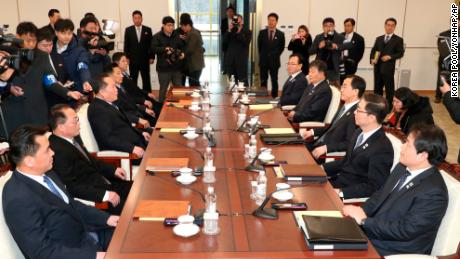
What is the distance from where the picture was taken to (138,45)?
328 inches

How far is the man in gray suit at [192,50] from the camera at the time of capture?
25.4ft

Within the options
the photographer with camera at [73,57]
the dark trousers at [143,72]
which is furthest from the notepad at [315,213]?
the dark trousers at [143,72]

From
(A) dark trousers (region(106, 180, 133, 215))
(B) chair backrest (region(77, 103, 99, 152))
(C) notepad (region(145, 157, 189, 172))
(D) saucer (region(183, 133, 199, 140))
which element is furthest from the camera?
(B) chair backrest (region(77, 103, 99, 152))

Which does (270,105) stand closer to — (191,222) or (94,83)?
(94,83)

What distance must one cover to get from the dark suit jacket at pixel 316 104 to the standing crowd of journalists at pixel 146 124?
0.04 ft

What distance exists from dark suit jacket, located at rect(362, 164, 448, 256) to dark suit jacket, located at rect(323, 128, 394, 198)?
49cm

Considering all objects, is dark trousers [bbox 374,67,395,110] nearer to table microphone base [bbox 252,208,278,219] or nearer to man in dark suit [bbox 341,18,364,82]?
man in dark suit [bbox 341,18,364,82]

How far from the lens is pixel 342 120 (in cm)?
417

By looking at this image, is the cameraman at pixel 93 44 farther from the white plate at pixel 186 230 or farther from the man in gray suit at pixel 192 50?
the white plate at pixel 186 230

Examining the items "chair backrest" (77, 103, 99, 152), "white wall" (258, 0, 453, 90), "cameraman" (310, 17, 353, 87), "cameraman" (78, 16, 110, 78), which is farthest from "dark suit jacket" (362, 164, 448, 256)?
"white wall" (258, 0, 453, 90)

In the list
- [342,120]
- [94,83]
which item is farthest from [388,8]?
[94,83]

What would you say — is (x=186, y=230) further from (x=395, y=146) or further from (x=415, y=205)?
(x=395, y=146)

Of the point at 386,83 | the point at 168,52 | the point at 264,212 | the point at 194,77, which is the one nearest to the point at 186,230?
the point at 264,212

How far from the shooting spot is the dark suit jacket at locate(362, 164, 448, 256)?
2.31 m
